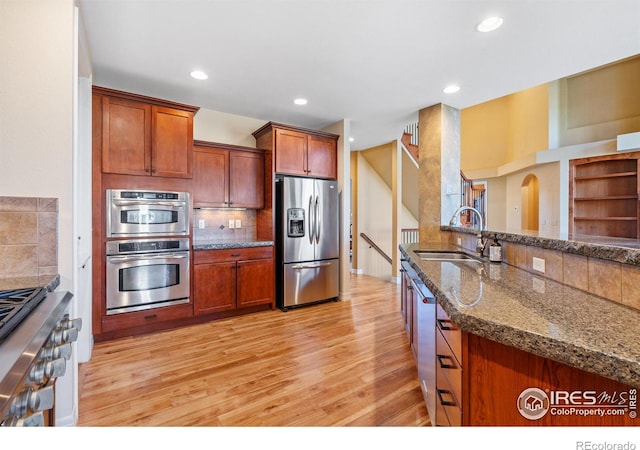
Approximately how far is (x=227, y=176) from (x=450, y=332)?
3.20 metres

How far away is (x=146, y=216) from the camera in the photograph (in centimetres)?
291

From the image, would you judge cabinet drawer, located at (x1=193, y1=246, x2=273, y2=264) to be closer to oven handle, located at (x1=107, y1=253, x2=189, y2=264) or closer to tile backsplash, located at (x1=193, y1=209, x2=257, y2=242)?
oven handle, located at (x1=107, y1=253, x2=189, y2=264)

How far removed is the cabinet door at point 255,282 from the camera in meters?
3.48

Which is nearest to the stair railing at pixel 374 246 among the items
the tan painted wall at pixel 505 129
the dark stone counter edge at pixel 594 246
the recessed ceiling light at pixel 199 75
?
the tan painted wall at pixel 505 129

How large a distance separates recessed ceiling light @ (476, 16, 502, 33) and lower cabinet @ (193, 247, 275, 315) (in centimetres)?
301

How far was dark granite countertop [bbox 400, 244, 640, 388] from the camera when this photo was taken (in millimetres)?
671

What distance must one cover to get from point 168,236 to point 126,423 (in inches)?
69.6

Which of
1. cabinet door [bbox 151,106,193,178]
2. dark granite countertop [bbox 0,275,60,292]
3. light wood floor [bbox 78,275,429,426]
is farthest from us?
cabinet door [bbox 151,106,193,178]

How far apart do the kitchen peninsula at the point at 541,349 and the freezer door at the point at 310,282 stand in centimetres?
254

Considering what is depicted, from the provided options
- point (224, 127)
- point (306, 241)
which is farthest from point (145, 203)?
point (306, 241)

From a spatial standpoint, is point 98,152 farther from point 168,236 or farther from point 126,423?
point 126,423

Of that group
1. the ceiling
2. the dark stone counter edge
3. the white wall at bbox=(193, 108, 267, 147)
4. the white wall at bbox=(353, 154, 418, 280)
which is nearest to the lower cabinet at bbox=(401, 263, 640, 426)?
the dark stone counter edge
